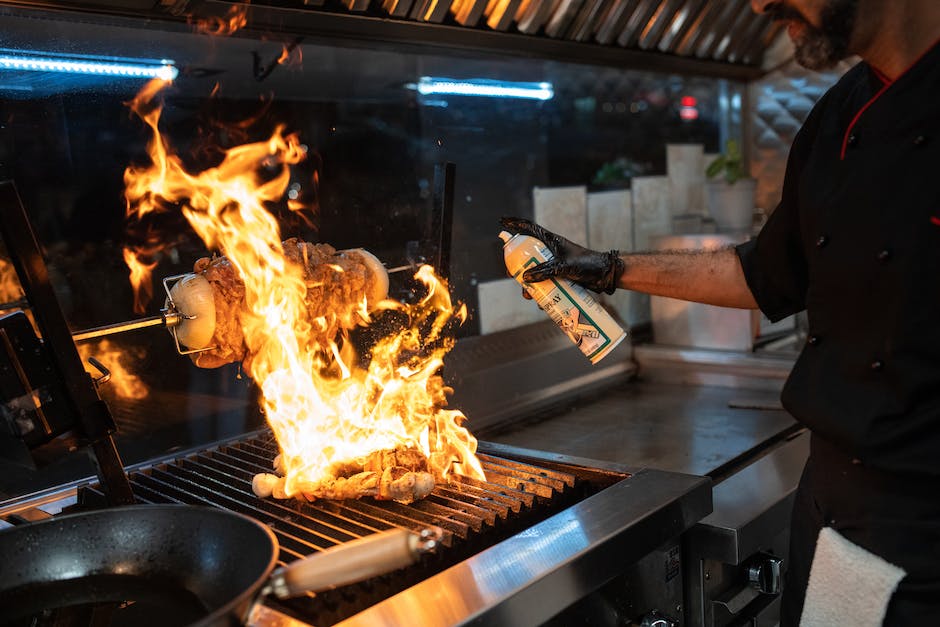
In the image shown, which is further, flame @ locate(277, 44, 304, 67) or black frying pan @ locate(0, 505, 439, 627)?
flame @ locate(277, 44, 304, 67)

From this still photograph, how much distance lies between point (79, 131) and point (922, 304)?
1.68 metres

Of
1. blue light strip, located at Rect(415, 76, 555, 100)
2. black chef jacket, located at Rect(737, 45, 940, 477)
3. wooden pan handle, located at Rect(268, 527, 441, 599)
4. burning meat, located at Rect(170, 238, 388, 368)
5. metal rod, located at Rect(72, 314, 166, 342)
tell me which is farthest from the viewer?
blue light strip, located at Rect(415, 76, 555, 100)

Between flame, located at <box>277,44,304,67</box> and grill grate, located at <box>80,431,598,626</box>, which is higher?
flame, located at <box>277,44,304,67</box>

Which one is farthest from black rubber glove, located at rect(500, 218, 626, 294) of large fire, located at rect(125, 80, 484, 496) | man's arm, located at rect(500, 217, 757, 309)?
large fire, located at rect(125, 80, 484, 496)

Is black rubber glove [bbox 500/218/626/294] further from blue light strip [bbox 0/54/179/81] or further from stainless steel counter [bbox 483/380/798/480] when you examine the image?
blue light strip [bbox 0/54/179/81]

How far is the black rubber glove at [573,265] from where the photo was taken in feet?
6.01

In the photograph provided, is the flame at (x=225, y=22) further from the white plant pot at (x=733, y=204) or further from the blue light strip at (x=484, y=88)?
the white plant pot at (x=733, y=204)

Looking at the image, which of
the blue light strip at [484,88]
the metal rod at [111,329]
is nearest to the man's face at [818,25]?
the metal rod at [111,329]

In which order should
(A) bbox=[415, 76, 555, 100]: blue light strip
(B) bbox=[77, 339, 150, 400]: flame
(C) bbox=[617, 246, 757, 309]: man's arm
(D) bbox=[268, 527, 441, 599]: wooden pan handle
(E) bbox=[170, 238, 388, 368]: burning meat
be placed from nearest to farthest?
(D) bbox=[268, 527, 441, 599]: wooden pan handle, (E) bbox=[170, 238, 388, 368]: burning meat, (C) bbox=[617, 246, 757, 309]: man's arm, (B) bbox=[77, 339, 150, 400]: flame, (A) bbox=[415, 76, 555, 100]: blue light strip

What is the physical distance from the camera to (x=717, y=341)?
124 inches

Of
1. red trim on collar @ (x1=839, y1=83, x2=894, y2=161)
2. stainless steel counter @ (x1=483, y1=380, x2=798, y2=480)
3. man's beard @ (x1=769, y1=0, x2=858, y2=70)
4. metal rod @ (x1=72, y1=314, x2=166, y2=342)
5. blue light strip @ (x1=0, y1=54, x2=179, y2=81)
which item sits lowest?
stainless steel counter @ (x1=483, y1=380, x2=798, y2=480)

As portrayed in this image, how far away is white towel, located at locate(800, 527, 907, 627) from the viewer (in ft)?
4.63

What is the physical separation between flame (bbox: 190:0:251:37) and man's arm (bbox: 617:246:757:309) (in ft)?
3.34

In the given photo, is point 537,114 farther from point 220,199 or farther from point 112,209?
point 112,209
